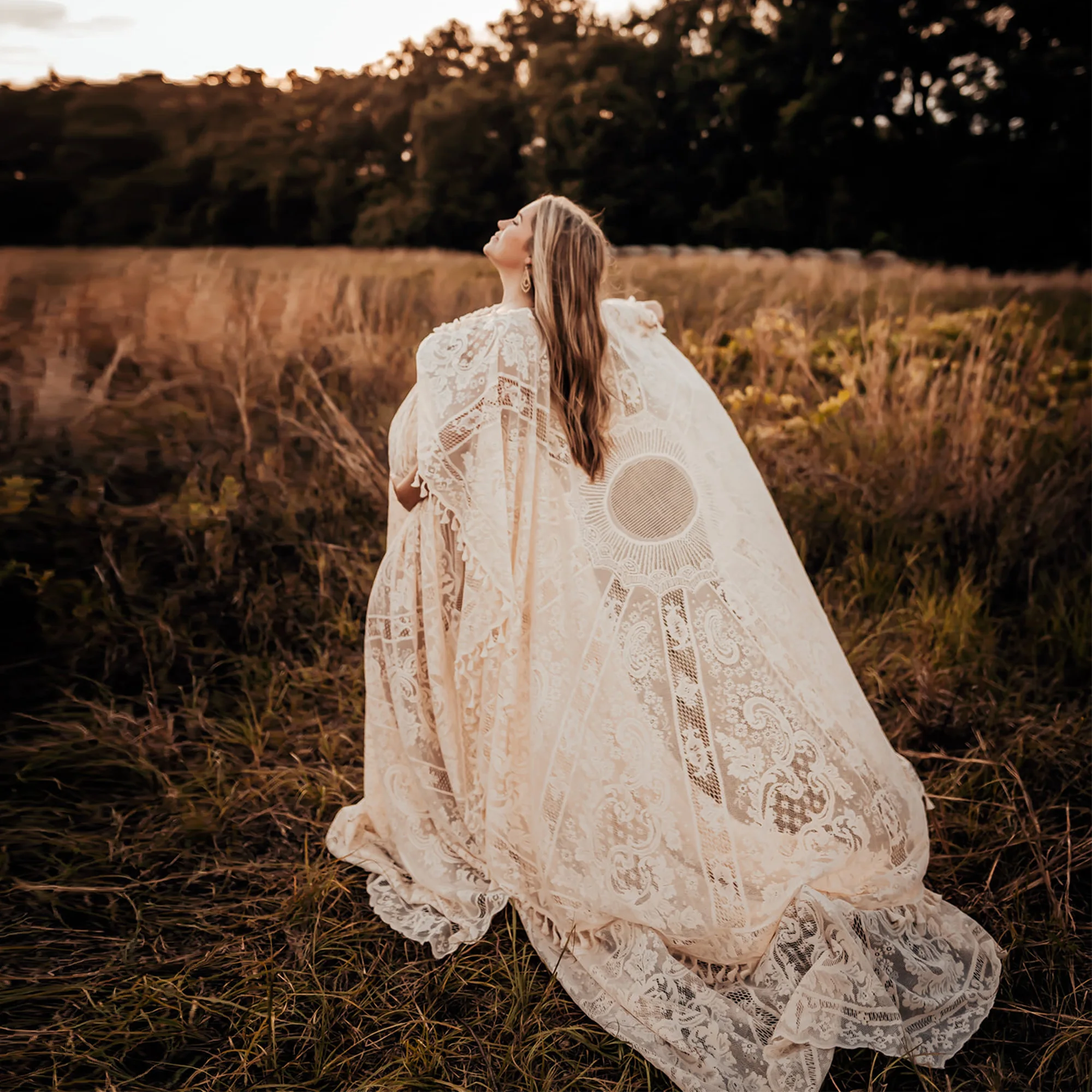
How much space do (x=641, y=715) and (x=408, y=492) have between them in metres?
0.68

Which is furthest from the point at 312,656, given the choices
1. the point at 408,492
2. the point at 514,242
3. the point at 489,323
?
the point at 514,242

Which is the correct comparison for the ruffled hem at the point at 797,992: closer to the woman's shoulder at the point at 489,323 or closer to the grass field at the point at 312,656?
the grass field at the point at 312,656

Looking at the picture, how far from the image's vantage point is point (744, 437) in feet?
11.2

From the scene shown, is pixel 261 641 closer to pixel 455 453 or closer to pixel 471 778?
pixel 471 778

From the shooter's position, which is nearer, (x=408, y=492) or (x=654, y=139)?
Result: (x=408, y=492)

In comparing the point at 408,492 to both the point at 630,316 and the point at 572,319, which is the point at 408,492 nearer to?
the point at 572,319

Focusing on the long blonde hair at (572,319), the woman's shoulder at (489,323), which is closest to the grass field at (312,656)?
the long blonde hair at (572,319)

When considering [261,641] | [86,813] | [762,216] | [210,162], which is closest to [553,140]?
[762,216]

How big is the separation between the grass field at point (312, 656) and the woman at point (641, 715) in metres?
0.13

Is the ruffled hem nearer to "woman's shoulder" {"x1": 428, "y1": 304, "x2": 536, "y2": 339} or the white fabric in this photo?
the white fabric

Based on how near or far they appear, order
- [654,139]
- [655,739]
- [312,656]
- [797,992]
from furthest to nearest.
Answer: [654,139] < [312,656] < [655,739] < [797,992]

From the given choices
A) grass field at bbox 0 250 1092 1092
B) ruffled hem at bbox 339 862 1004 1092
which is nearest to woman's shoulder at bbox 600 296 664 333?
ruffled hem at bbox 339 862 1004 1092

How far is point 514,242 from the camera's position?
1670mm

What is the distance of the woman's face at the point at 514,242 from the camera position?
5.45ft
